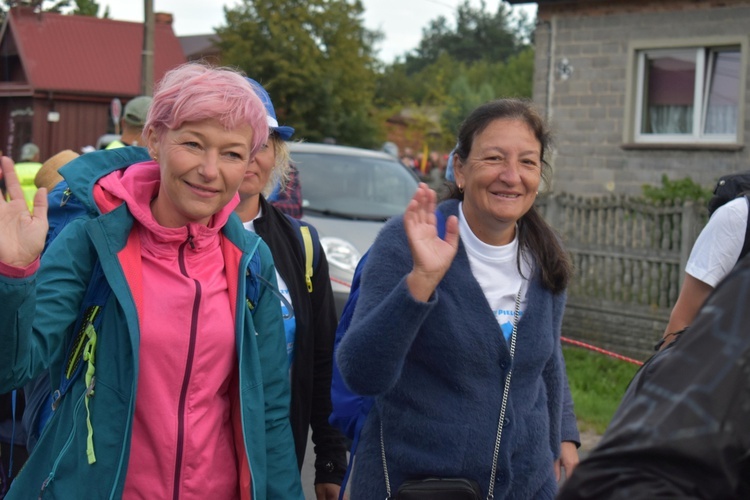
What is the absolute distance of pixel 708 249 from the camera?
3.53 metres

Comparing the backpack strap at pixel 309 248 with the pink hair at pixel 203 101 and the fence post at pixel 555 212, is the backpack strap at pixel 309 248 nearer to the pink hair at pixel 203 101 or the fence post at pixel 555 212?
the pink hair at pixel 203 101

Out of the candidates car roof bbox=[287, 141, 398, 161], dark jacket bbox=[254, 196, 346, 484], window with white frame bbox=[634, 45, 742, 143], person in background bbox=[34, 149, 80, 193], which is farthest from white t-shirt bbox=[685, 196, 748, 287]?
window with white frame bbox=[634, 45, 742, 143]

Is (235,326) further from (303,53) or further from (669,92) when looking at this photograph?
(303,53)

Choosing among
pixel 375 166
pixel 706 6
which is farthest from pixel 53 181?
pixel 706 6

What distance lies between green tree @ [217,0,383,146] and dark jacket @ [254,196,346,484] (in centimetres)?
2787

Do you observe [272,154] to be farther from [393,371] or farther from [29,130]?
[29,130]

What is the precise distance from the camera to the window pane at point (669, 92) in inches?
512

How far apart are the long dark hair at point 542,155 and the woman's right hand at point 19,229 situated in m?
1.41

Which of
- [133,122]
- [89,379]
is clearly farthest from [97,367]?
[133,122]

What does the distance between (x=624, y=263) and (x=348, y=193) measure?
2882 millimetres

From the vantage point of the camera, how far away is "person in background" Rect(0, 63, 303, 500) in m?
Answer: 2.51

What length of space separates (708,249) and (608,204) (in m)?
6.48

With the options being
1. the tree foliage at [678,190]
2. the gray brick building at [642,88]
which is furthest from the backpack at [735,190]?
the gray brick building at [642,88]

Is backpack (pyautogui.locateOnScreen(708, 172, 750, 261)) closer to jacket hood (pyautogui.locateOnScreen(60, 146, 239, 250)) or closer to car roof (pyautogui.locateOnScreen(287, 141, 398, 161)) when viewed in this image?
jacket hood (pyautogui.locateOnScreen(60, 146, 239, 250))
